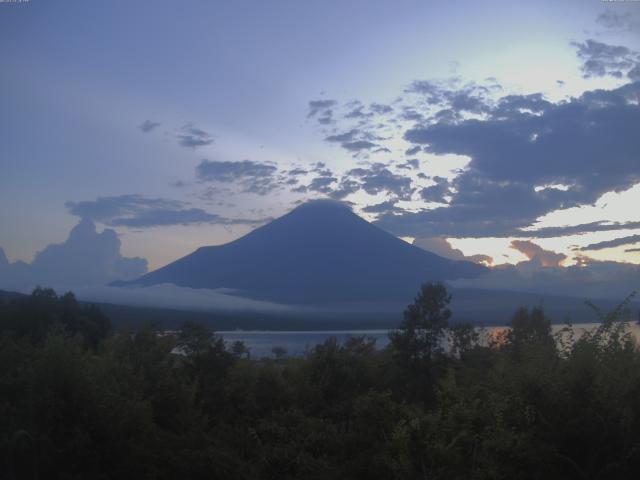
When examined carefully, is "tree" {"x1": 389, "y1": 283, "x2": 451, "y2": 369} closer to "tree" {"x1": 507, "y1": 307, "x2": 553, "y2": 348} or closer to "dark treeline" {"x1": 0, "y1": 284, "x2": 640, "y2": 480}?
"tree" {"x1": 507, "y1": 307, "x2": 553, "y2": 348}

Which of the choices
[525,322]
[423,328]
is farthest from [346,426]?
[525,322]

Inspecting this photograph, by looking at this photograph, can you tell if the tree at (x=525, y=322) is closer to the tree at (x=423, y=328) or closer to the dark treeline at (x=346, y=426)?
the tree at (x=423, y=328)

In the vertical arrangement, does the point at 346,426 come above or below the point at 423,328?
below

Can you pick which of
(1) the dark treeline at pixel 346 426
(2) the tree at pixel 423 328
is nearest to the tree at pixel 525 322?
(2) the tree at pixel 423 328

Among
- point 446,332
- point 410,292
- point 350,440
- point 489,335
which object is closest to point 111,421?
point 350,440

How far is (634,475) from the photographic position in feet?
25.7

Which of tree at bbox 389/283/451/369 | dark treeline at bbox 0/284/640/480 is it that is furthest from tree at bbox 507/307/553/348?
dark treeline at bbox 0/284/640/480

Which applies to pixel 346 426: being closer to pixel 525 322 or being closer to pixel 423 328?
pixel 423 328

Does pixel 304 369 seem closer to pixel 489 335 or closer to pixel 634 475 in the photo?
pixel 634 475

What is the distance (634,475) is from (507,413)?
1642 millimetres

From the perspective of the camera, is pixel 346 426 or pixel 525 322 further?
pixel 525 322

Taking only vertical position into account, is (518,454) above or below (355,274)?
below

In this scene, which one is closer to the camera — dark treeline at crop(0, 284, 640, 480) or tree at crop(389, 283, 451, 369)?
dark treeline at crop(0, 284, 640, 480)

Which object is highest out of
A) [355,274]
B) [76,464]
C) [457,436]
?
[355,274]
